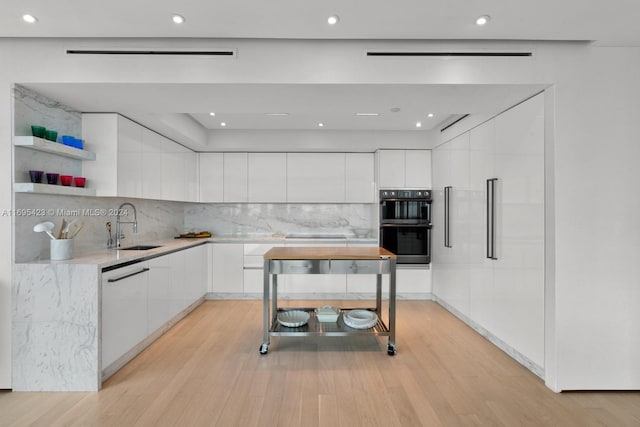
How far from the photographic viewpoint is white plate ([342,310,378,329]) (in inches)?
124

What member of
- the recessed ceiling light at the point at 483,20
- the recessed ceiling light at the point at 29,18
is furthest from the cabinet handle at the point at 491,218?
the recessed ceiling light at the point at 29,18

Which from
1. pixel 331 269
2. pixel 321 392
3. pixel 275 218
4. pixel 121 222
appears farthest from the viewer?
pixel 275 218

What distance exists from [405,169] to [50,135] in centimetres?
403

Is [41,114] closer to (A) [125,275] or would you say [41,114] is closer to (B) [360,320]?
(A) [125,275]

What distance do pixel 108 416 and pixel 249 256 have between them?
284 centimetres

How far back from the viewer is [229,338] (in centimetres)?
343

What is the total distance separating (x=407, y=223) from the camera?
4.83 metres

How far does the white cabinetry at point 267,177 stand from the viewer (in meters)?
5.16

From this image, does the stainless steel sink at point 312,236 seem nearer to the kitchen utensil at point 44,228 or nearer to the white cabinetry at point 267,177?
the white cabinetry at point 267,177

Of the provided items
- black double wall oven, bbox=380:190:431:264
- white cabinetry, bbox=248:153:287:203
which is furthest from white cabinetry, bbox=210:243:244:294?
black double wall oven, bbox=380:190:431:264

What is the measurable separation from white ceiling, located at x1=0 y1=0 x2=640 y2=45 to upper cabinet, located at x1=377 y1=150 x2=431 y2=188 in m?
2.53

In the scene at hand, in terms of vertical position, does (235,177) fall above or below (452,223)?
above

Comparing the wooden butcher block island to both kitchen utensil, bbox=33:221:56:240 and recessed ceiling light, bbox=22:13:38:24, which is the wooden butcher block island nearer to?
kitchen utensil, bbox=33:221:56:240

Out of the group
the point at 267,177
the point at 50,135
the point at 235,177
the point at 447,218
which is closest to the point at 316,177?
the point at 267,177
